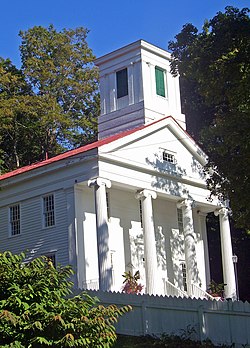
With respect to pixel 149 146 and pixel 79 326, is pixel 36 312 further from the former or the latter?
pixel 149 146

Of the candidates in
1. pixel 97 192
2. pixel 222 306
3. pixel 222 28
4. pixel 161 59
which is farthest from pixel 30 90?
pixel 222 306

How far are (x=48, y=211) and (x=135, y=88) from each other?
28.9 feet

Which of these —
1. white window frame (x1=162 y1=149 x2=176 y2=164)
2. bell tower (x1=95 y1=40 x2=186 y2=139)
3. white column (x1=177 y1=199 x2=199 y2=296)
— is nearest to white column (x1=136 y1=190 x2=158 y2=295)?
white window frame (x1=162 y1=149 x2=176 y2=164)

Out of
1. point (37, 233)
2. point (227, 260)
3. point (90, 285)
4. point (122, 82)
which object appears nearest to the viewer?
point (90, 285)

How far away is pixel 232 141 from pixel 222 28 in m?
3.68

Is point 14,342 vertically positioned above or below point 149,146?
below

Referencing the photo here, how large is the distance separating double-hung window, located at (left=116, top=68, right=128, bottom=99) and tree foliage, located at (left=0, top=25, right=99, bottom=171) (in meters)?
14.9

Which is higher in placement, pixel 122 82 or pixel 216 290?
pixel 122 82

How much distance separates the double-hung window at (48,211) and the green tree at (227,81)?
877 centimetres

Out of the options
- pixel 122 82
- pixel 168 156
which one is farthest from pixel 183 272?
pixel 122 82

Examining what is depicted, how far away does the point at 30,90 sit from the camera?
170 ft

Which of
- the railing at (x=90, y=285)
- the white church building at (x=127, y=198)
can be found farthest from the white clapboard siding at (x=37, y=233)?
the railing at (x=90, y=285)

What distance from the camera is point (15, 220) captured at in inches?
1187

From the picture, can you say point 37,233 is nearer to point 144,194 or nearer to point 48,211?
point 48,211
